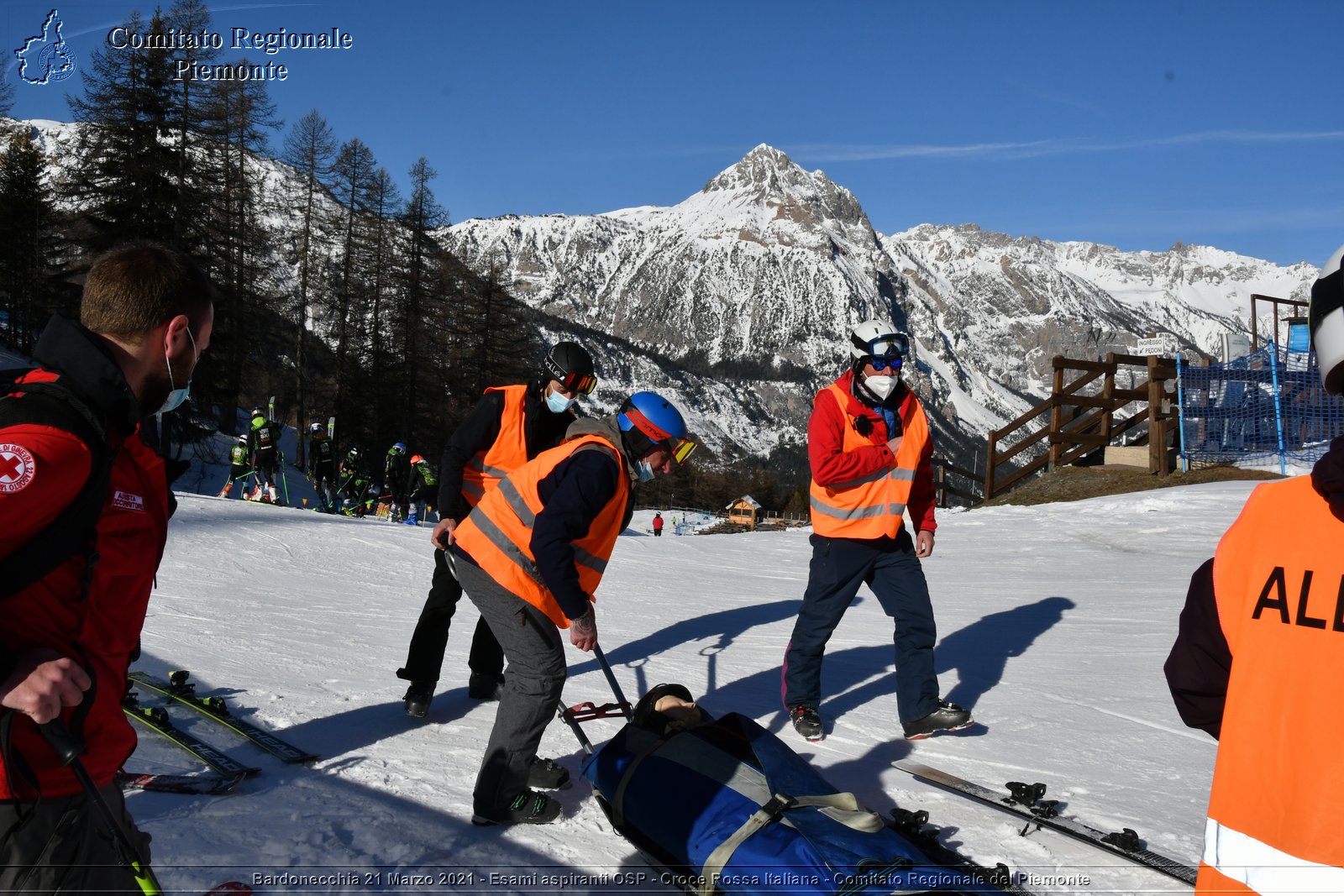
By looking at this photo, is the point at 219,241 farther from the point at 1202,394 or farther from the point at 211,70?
the point at 1202,394

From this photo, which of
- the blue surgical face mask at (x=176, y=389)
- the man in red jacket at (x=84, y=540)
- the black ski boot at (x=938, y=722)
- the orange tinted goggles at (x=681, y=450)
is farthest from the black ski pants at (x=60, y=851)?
the black ski boot at (x=938, y=722)

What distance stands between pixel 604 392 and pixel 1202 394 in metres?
137

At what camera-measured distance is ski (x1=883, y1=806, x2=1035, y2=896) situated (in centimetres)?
286

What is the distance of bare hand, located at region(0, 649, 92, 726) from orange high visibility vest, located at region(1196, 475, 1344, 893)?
201cm

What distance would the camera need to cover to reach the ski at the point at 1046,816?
3164mm

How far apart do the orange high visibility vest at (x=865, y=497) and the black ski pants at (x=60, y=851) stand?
358 centimetres

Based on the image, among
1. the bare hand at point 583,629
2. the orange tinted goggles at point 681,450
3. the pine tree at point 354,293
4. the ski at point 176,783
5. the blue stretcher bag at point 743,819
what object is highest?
the pine tree at point 354,293

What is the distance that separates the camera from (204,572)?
7.71 meters

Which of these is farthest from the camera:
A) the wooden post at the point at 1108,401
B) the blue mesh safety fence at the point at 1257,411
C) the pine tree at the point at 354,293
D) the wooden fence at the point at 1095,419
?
the pine tree at the point at 354,293

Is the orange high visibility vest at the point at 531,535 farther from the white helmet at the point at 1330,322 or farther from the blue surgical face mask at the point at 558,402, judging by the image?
the white helmet at the point at 1330,322

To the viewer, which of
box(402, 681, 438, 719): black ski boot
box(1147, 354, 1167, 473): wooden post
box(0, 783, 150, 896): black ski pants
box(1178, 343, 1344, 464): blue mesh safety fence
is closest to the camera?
box(0, 783, 150, 896): black ski pants

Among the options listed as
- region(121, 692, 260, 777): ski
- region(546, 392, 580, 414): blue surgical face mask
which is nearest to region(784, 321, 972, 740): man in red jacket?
region(546, 392, 580, 414): blue surgical face mask

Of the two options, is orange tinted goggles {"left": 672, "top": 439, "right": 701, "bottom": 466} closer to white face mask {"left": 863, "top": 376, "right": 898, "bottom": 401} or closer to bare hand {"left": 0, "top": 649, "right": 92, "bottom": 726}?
white face mask {"left": 863, "top": 376, "right": 898, "bottom": 401}

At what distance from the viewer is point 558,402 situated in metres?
4.98
